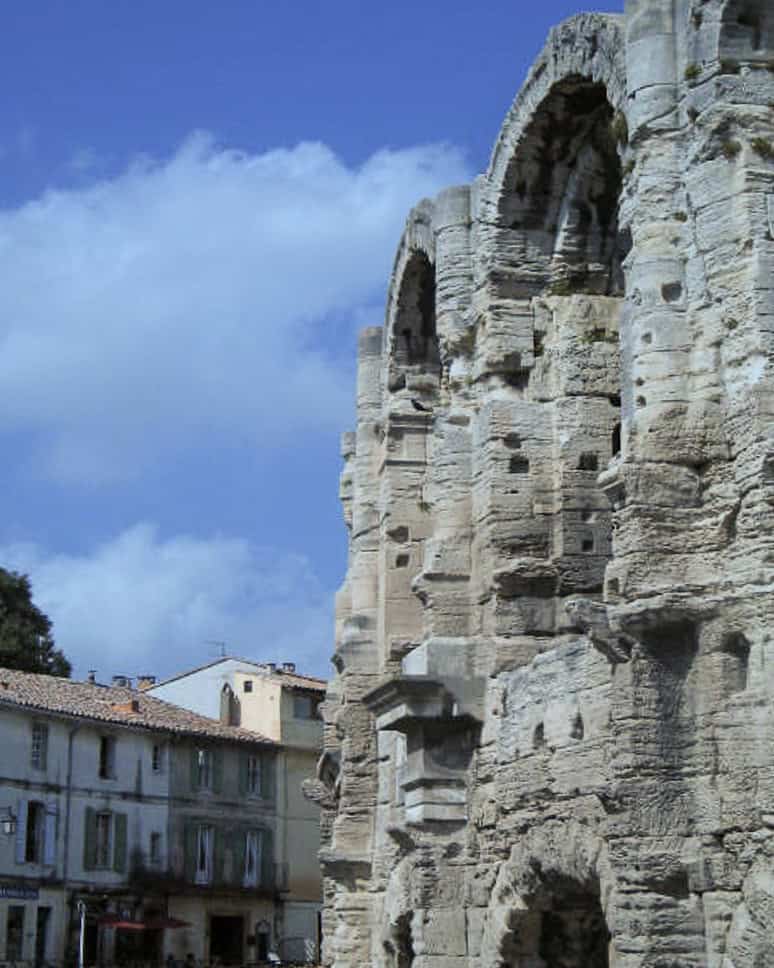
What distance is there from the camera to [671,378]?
13.5m

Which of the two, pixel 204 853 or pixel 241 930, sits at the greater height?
pixel 204 853

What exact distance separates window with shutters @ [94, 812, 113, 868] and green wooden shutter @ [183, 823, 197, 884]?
7.03 ft

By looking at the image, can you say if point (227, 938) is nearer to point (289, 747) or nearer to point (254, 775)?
point (254, 775)

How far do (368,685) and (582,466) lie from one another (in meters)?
5.18

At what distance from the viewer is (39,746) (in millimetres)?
38438

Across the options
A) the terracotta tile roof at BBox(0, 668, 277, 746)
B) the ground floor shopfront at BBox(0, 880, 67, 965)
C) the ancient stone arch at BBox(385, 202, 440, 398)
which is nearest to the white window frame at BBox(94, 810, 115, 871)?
the ground floor shopfront at BBox(0, 880, 67, 965)

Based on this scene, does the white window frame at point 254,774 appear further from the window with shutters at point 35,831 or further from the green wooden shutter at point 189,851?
the window with shutters at point 35,831

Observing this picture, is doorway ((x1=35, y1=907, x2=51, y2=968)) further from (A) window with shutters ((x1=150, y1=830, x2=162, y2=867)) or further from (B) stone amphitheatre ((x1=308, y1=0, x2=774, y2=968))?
(B) stone amphitheatre ((x1=308, y1=0, x2=774, y2=968))

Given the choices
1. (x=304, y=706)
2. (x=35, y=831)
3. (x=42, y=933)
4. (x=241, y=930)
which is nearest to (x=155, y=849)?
(x=241, y=930)

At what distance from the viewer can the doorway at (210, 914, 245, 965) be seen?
42062mm

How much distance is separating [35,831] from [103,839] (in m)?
2.10

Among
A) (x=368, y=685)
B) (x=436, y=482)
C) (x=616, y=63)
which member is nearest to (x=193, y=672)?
(x=368, y=685)

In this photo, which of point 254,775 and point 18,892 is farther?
point 254,775

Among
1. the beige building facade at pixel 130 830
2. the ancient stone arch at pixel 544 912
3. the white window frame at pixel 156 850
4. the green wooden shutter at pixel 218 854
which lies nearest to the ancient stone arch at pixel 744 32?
the ancient stone arch at pixel 544 912
